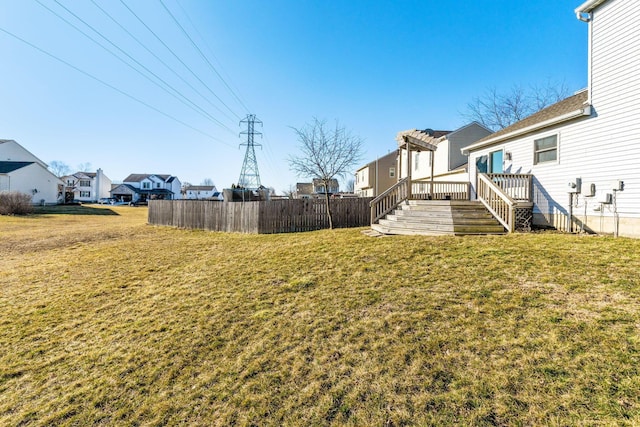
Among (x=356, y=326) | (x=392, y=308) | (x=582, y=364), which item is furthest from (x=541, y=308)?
(x=356, y=326)

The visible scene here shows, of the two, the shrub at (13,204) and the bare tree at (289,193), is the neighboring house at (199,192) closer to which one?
the bare tree at (289,193)

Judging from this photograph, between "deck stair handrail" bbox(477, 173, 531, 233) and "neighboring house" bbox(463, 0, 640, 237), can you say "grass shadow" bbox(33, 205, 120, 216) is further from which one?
"neighboring house" bbox(463, 0, 640, 237)

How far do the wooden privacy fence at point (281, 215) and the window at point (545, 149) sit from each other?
688 centimetres

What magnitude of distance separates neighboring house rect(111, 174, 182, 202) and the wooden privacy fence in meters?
53.1

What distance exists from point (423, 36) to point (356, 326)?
51.7ft

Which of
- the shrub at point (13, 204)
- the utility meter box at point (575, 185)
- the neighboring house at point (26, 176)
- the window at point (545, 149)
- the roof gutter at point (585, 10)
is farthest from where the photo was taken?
the neighboring house at point (26, 176)

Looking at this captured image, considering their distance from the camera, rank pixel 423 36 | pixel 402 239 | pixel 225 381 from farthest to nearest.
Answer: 1. pixel 423 36
2. pixel 402 239
3. pixel 225 381

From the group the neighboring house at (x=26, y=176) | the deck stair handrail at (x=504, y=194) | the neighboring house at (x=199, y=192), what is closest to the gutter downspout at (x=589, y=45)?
the deck stair handrail at (x=504, y=194)

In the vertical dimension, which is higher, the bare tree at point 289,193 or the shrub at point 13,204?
the bare tree at point 289,193

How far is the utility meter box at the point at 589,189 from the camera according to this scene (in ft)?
24.5

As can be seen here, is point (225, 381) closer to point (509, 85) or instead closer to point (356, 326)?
point (356, 326)

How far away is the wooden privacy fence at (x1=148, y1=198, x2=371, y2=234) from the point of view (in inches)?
507

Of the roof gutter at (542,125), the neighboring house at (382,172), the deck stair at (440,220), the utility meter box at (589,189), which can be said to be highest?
the neighboring house at (382,172)

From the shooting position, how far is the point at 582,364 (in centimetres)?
258
